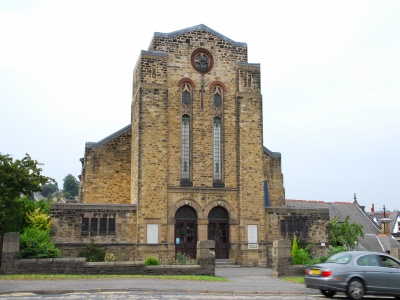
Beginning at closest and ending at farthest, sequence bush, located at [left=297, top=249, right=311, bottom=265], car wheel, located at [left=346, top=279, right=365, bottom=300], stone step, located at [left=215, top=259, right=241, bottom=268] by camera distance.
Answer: car wheel, located at [left=346, top=279, right=365, bottom=300], bush, located at [left=297, top=249, right=311, bottom=265], stone step, located at [left=215, top=259, right=241, bottom=268]

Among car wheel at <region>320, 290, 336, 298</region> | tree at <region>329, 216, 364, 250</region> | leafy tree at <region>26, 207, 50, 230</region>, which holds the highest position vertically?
leafy tree at <region>26, 207, 50, 230</region>

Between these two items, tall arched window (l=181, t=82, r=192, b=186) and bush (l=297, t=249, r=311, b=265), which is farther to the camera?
tall arched window (l=181, t=82, r=192, b=186)

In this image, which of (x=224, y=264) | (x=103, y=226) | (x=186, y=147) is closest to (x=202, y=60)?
(x=186, y=147)

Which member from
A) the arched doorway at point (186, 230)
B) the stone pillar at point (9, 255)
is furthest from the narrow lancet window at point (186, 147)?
the stone pillar at point (9, 255)

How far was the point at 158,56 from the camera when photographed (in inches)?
1153

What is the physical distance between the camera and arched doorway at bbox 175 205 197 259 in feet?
93.5

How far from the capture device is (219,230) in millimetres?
29234

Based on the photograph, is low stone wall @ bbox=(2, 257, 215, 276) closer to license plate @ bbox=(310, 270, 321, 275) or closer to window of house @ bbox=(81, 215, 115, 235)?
window of house @ bbox=(81, 215, 115, 235)

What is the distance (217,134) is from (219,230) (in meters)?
5.62

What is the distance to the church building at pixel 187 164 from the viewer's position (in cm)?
2775

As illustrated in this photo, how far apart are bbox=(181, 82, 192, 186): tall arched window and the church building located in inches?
2.3

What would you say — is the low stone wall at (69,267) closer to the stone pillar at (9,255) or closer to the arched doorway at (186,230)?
the stone pillar at (9,255)

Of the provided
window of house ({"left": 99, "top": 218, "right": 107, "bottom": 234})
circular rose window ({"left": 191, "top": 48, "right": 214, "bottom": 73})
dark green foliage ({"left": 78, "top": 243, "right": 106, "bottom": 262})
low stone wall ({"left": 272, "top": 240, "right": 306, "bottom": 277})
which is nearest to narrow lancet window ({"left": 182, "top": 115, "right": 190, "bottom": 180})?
circular rose window ({"left": 191, "top": 48, "right": 214, "bottom": 73})

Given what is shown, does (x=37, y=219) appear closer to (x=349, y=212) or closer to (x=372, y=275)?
(x=372, y=275)
